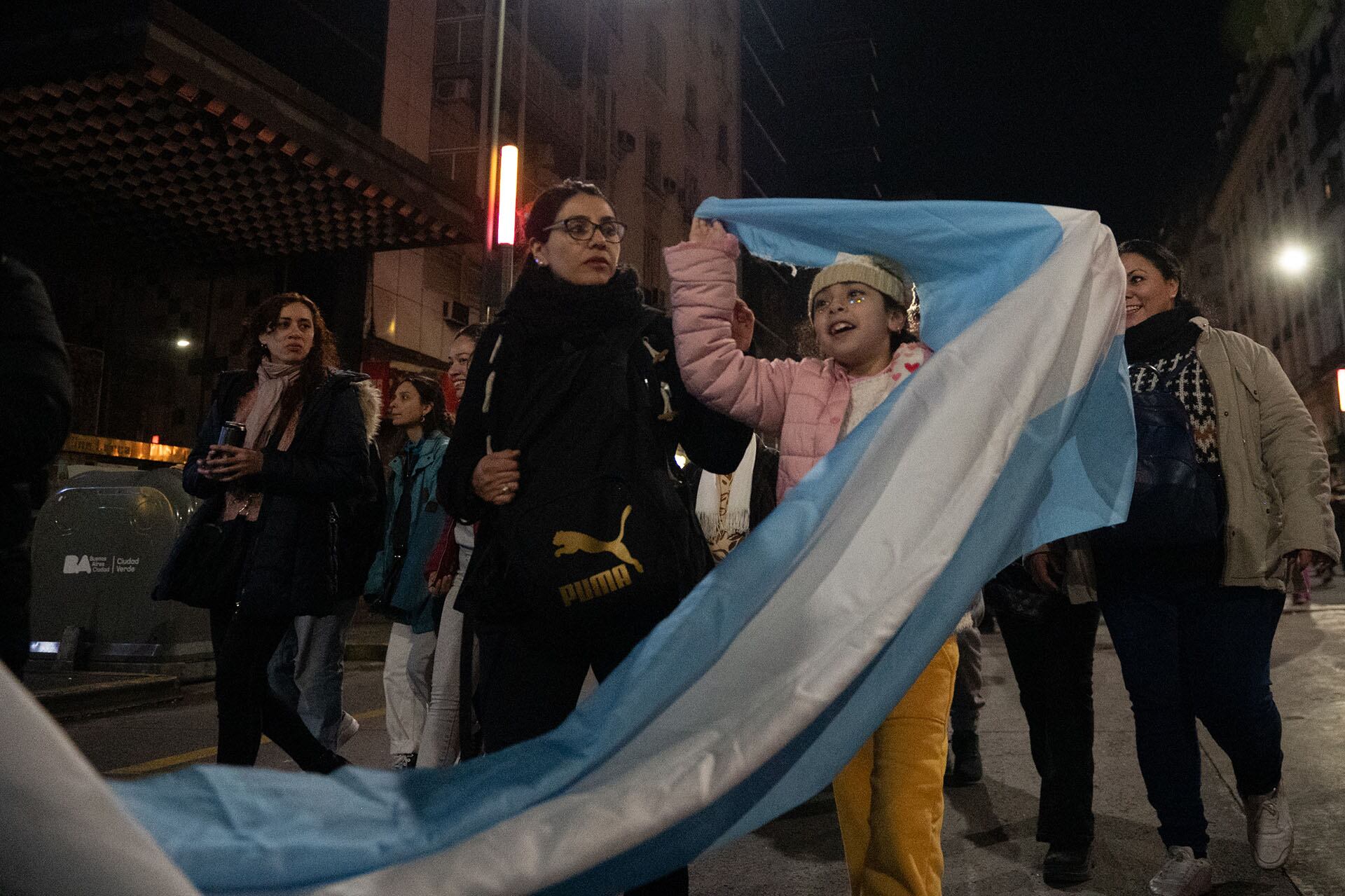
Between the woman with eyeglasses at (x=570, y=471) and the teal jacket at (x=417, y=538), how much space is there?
270 cm

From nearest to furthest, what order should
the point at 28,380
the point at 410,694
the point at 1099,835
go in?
the point at 28,380, the point at 1099,835, the point at 410,694

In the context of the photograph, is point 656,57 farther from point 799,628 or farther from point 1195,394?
point 799,628

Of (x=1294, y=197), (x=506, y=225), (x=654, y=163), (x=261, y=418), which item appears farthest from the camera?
(x=1294, y=197)

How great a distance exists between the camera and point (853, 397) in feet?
9.57

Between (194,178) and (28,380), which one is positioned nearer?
(28,380)

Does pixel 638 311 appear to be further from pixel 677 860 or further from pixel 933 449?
pixel 677 860

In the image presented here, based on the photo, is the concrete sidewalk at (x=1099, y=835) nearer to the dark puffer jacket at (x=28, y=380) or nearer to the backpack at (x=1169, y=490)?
the backpack at (x=1169, y=490)

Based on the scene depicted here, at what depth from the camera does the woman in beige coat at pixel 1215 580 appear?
3.47 metres

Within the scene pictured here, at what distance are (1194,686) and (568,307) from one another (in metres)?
2.43

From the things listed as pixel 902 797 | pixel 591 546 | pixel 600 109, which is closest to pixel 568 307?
pixel 591 546

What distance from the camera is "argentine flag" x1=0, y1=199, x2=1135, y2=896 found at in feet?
5.40

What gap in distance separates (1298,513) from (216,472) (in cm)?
367

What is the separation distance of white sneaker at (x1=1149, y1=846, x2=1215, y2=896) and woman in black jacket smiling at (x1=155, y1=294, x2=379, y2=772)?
3.01 metres

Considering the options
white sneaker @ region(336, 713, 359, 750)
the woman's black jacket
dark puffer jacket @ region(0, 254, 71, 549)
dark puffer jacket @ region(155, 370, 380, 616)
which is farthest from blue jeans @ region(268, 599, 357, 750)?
dark puffer jacket @ region(0, 254, 71, 549)
